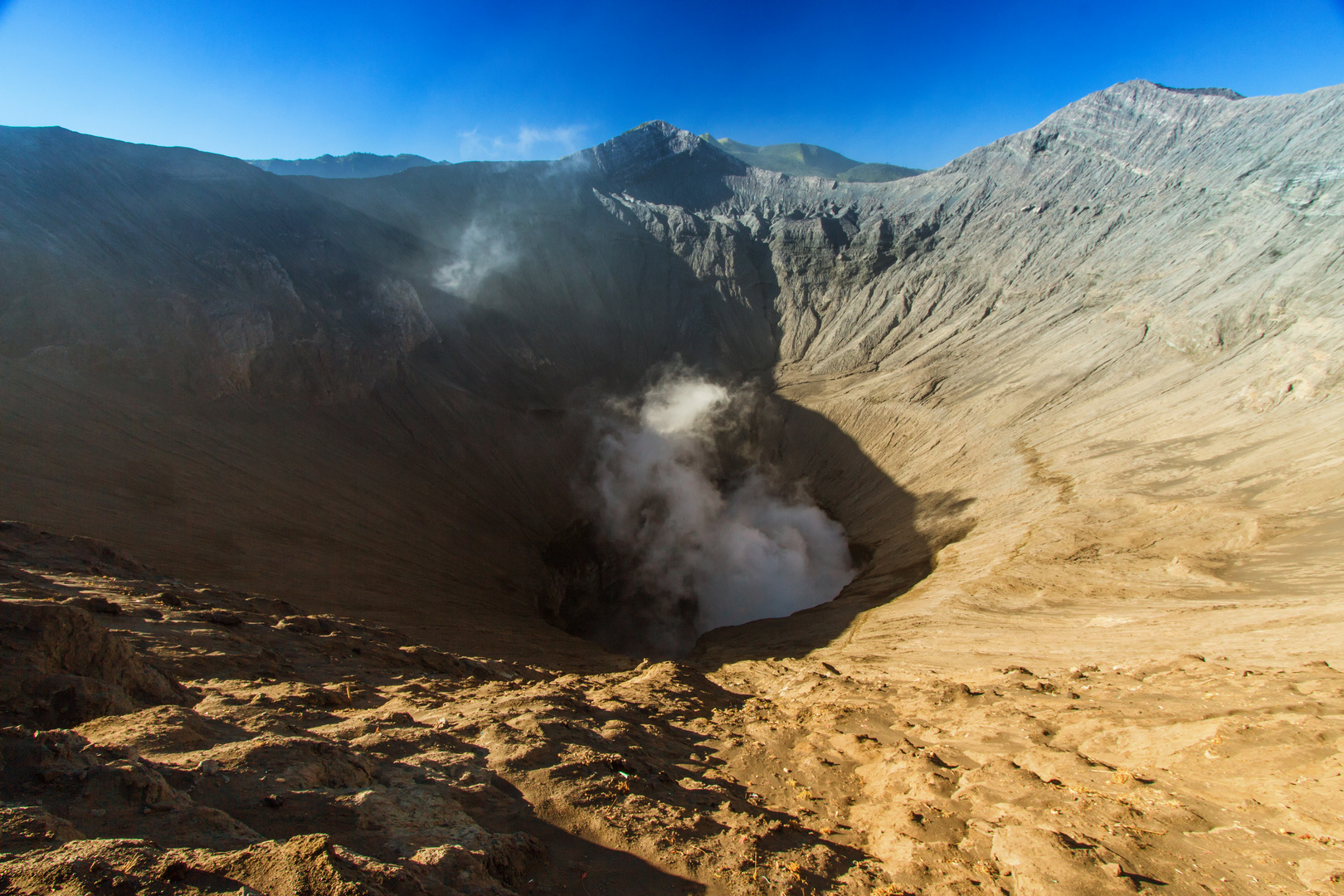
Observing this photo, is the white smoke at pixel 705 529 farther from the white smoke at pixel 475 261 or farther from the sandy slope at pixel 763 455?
the white smoke at pixel 475 261

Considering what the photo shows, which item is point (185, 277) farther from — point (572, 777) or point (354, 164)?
point (354, 164)

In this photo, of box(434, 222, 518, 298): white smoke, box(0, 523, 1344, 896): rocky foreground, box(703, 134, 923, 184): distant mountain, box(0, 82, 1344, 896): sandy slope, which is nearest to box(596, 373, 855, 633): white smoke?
box(0, 82, 1344, 896): sandy slope

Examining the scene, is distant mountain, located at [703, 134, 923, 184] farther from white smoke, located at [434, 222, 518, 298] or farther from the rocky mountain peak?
white smoke, located at [434, 222, 518, 298]

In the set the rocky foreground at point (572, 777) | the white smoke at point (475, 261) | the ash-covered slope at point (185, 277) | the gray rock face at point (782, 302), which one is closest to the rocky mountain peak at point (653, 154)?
the gray rock face at point (782, 302)

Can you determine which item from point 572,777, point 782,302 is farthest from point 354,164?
point 572,777

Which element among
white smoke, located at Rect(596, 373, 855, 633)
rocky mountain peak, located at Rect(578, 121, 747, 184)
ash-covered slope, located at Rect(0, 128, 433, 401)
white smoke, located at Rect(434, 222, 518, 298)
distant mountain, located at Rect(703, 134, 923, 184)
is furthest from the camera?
distant mountain, located at Rect(703, 134, 923, 184)

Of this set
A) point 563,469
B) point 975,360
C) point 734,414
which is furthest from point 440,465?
point 975,360

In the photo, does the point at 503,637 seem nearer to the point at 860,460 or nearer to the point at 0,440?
the point at 0,440
